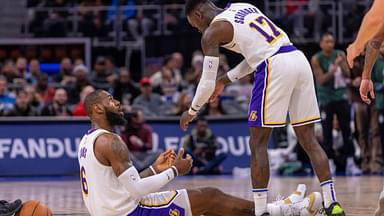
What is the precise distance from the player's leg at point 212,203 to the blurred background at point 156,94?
8.25 meters

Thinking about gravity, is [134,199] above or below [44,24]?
above

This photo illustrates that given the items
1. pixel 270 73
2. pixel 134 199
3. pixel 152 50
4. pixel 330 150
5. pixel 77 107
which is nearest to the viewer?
pixel 134 199

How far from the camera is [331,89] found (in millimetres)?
15516

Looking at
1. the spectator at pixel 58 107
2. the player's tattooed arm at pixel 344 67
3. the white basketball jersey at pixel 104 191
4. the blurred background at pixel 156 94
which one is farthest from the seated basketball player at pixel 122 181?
the spectator at pixel 58 107

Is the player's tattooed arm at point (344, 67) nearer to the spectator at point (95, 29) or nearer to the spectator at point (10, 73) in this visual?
the spectator at point (10, 73)

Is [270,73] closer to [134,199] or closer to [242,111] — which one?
[134,199]

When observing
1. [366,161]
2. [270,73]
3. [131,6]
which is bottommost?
[366,161]

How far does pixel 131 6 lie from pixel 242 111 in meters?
6.99

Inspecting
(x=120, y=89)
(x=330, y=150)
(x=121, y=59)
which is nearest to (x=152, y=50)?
(x=121, y=59)

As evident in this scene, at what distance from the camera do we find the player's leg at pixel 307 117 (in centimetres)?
770

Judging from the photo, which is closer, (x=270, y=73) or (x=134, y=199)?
(x=134, y=199)

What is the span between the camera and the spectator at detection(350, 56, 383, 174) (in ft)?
52.4

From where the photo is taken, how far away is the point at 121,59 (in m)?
22.5

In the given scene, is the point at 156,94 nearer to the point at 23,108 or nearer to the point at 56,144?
the point at 56,144
